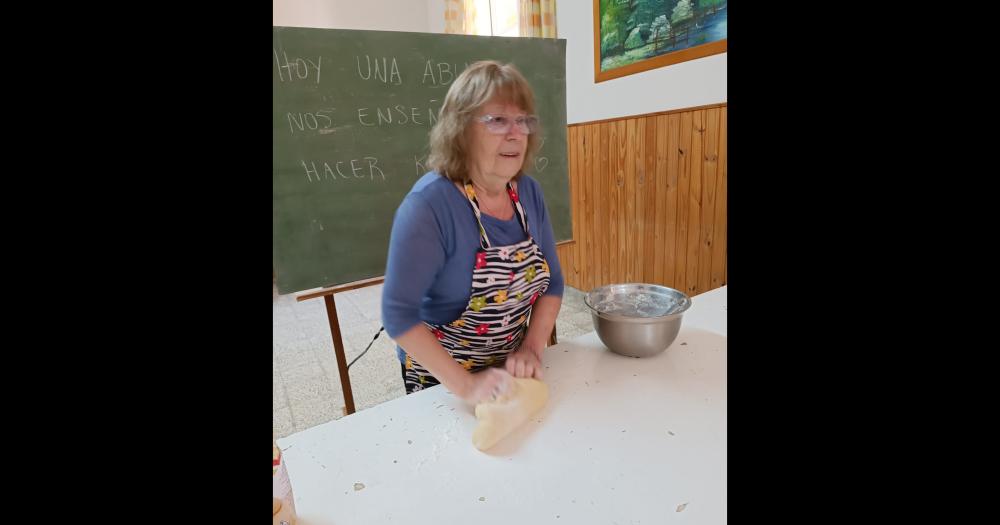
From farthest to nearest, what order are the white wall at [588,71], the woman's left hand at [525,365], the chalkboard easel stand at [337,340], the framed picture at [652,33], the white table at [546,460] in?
the white wall at [588,71]
the framed picture at [652,33]
the chalkboard easel stand at [337,340]
the woman's left hand at [525,365]
the white table at [546,460]

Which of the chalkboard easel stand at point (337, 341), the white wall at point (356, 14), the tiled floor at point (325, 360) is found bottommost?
the tiled floor at point (325, 360)

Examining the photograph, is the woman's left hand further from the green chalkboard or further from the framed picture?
the framed picture

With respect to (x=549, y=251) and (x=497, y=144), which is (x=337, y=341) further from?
(x=497, y=144)

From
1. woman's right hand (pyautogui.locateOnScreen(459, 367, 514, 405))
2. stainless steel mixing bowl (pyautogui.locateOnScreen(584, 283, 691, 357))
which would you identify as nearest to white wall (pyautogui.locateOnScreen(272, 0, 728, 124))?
stainless steel mixing bowl (pyautogui.locateOnScreen(584, 283, 691, 357))

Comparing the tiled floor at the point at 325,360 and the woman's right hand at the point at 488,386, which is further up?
the woman's right hand at the point at 488,386

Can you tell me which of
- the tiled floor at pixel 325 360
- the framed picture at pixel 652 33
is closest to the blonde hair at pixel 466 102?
the tiled floor at pixel 325 360

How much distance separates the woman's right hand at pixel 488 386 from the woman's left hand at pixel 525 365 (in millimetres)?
65

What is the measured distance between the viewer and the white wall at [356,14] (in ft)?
13.3

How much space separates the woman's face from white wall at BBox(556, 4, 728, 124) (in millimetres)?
1488

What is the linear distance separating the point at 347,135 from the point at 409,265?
2.78 feet

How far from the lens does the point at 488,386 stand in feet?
2.67

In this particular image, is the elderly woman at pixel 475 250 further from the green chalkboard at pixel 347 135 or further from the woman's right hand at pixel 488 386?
the green chalkboard at pixel 347 135
